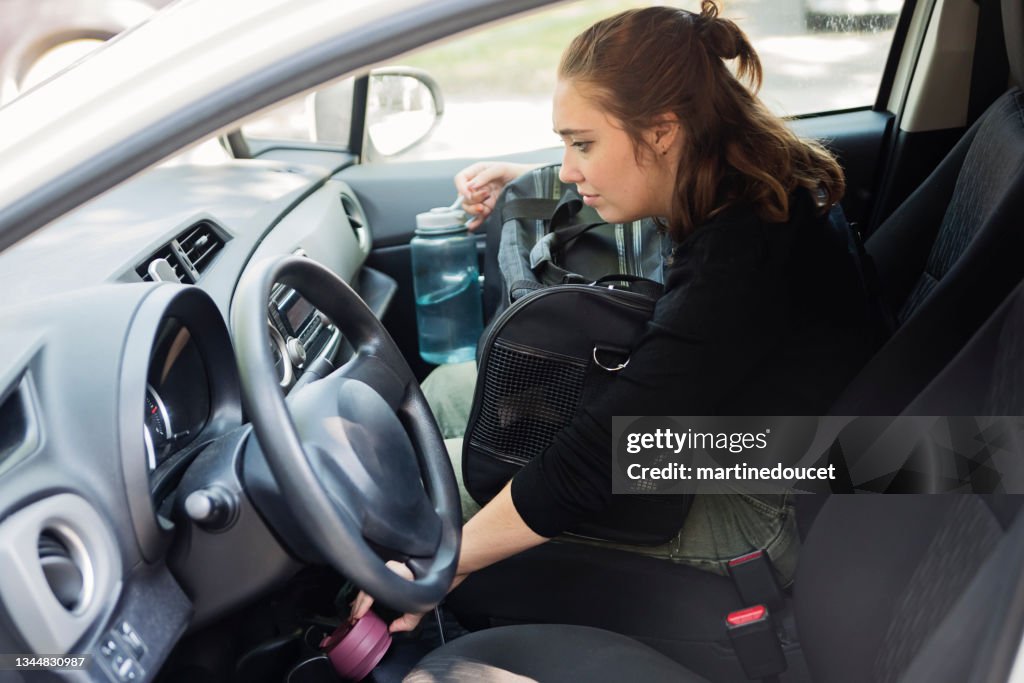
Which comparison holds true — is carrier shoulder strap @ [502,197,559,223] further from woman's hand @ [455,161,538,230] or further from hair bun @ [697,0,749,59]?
hair bun @ [697,0,749,59]

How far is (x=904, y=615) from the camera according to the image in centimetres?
103

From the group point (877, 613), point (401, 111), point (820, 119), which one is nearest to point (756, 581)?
point (877, 613)

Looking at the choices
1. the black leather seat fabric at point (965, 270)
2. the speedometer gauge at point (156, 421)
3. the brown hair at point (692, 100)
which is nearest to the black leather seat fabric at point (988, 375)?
the black leather seat fabric at point (965, 270)

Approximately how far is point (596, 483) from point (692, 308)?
246 millimetres

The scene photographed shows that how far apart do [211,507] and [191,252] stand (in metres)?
0.71

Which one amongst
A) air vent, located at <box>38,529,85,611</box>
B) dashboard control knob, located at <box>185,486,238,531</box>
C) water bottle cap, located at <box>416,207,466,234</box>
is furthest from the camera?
water bottle cap, located at <box>416,207,466,234</box>

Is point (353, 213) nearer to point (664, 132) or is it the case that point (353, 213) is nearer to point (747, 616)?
Result: point (664, 132)

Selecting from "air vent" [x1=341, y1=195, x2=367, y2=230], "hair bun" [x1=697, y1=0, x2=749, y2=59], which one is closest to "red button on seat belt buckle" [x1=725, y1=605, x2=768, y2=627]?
"hair bun" [x1=697, y1=0, x2=749, y2=59]

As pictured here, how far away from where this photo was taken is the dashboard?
0.86m

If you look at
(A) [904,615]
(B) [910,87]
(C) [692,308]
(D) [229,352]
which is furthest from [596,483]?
(B) [910,87]

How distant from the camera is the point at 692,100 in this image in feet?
4.20

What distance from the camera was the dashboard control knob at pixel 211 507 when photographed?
956mm

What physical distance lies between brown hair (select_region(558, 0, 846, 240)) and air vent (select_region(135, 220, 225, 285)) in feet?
2.10

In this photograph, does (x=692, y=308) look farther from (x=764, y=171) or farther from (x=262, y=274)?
(x=262, y=274)
